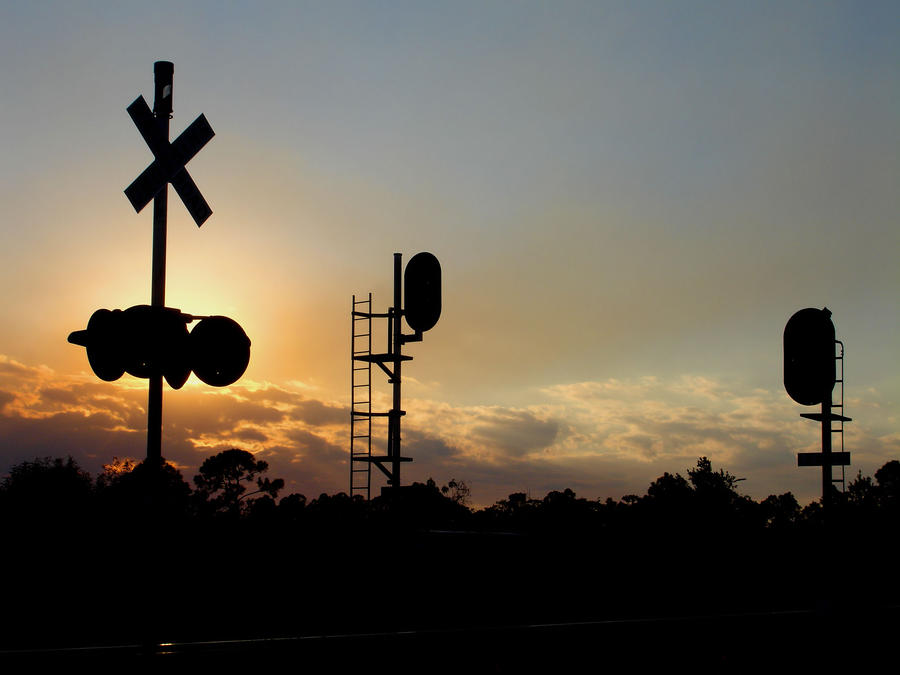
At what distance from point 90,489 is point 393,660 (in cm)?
7314

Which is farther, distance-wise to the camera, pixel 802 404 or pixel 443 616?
pixel 443 616

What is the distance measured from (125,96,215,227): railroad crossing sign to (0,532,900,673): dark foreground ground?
3.45 metres

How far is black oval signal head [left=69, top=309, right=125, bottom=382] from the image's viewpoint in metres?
8.06

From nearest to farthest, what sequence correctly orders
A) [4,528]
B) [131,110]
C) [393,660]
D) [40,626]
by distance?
[393,660], [131,110], [40,626], [4,528]

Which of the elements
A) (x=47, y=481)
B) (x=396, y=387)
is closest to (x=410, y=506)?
(x=396, y=387)

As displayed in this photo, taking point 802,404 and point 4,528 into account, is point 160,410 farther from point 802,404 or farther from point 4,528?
point 4,528

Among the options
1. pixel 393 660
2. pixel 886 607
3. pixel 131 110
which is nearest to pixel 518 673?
pixel 393 660

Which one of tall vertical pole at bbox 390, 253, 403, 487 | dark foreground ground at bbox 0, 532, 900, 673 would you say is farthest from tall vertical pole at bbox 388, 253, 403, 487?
dark foreground ground at bbox 0, 532, 900, 673

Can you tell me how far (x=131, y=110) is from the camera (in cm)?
942

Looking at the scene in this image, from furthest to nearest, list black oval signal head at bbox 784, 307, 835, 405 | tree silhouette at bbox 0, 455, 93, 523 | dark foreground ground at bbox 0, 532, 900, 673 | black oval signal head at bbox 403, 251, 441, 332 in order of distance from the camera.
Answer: tree silhouette at bbox 0, 455, 93, 523 → black oval signal head at bbox 403, 251, 441, 332 → black oval signal head at bbox 784, 307, 835, 405 → dark foreground ground at bbox 0, 532, 900, 673

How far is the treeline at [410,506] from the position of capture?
42.5ft

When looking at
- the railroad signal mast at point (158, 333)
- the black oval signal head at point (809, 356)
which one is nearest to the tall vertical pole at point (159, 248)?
the railroad signal mast at point (158, 333)

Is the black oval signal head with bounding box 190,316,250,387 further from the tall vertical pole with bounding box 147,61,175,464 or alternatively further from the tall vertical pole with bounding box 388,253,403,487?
the tall vertical pole with bounding box 388,253,403,487

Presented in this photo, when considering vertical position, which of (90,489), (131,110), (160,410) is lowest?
(90,489)
